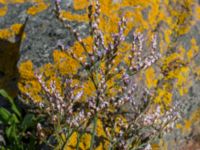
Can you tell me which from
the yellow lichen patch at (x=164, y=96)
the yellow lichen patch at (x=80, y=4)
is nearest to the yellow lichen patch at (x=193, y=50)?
the yellow lichen patch at (x=164, y=96)

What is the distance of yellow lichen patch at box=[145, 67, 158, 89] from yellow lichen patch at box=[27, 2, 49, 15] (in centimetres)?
125

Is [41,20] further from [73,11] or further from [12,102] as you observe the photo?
[12,102]

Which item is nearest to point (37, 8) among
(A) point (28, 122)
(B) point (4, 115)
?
(B) point (4, 115)

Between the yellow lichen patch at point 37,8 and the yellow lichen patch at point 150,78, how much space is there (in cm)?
125

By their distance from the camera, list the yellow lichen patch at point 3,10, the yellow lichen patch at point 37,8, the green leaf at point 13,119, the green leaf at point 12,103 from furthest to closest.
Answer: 1. the yellow lichen patch at point 3,10
2. the yellow lichen patch at point 37,8
3. the green leaf at point 12,103
4. the green leaf at point 13,119

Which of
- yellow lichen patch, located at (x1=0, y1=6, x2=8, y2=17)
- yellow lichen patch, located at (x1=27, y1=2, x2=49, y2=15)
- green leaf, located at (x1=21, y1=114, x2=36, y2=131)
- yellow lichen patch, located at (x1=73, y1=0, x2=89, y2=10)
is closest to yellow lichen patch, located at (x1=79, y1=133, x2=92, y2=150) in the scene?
green leaf, located at (x1=21, y1=114, x2=36, y2=131)

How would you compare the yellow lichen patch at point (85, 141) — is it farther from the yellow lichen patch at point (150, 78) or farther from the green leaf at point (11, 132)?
the yellow lichen patch at point (150, 78)

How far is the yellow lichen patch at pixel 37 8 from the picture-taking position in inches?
207

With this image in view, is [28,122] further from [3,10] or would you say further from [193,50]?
[193,50]

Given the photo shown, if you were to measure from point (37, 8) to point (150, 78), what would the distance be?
4.51 feet

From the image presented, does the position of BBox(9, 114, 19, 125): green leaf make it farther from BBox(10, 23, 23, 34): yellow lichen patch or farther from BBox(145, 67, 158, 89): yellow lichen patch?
BBox(145, 67, 158, 89): yellow lichen patch

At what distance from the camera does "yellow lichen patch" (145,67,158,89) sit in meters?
4.85

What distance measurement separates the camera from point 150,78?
4.89 m

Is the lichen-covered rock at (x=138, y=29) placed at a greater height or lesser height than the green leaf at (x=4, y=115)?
greater
